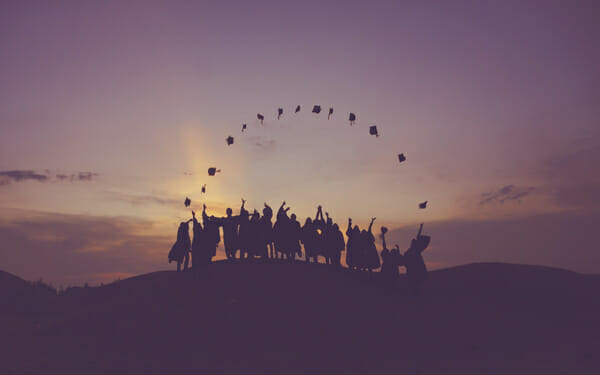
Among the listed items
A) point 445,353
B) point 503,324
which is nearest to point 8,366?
point 445,353

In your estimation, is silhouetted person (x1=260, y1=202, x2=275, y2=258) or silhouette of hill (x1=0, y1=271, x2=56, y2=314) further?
silhouette of hill (x1=0, y1=271, x2=56, y2=314)

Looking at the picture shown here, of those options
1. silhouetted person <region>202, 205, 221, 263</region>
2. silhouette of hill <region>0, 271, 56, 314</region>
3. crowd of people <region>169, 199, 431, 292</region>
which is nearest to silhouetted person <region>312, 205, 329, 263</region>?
crowd of people <region>169, 199, 431, 292</region>

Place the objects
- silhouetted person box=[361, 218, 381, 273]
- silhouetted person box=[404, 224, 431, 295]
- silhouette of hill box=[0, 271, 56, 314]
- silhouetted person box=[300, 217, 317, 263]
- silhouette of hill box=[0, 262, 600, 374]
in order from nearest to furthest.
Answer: silhouette of hill box=[0, 262, 600, 374] < silhouetted person box=[404, 224, 431, 295] < silhouetted person box=[361, 218, 381, 273] < silhouetted person box=[300, 217, 317, 263] < silhouette of hill box=[0, 271, 56, 314]

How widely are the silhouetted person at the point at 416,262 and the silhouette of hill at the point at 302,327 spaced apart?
78 cm

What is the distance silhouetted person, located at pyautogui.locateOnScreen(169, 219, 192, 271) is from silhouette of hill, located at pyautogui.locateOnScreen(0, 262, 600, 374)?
3.05 ft

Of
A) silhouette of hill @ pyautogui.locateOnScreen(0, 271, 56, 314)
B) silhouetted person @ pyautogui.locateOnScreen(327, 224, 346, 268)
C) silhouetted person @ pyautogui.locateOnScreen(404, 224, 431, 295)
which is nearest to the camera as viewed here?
silhouetted person @ pyautogui.locateOnScreen(404, 224, 431, 295)

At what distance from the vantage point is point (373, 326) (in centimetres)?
1533

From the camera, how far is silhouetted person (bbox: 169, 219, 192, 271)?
1923 centimetres

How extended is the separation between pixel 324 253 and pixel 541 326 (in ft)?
29.9

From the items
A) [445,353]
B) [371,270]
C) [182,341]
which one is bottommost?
[445,353]

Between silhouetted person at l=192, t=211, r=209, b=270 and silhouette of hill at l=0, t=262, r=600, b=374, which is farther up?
silhouetted person at l=192, t=211, r=209, b=270

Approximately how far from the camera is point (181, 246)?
757 inches

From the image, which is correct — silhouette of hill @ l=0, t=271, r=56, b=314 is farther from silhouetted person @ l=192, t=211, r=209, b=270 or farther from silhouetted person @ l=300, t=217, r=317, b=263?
silhouetted person @ l=300, t=217, r=317, b=263

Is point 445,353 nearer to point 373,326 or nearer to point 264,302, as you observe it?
point 373,326
